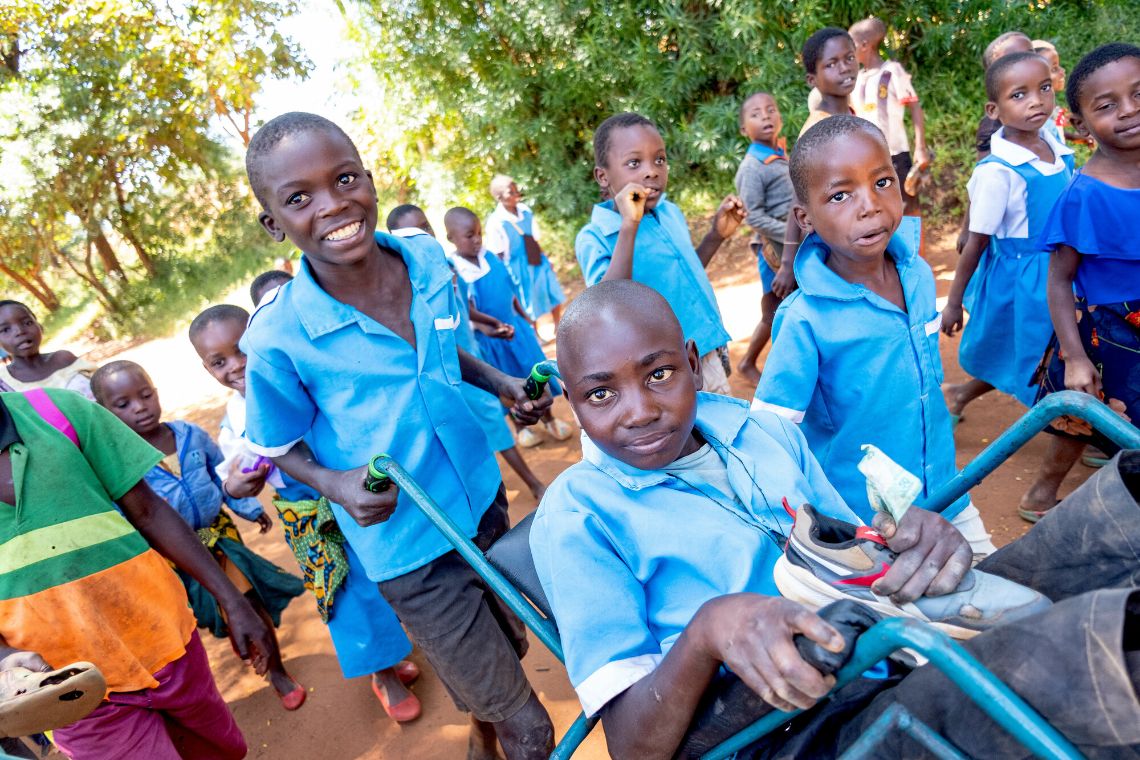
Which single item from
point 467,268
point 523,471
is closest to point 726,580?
point 523,471

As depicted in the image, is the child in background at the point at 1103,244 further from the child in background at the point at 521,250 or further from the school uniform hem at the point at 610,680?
the child in background at the point at 521,250

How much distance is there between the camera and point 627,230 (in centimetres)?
303

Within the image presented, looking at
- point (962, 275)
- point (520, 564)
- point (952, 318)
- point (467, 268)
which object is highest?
point (467, 268)

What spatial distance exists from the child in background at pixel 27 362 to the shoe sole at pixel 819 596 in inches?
184

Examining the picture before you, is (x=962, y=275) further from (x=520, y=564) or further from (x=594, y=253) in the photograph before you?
(x=520, y=564)

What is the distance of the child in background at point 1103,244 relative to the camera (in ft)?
8.30

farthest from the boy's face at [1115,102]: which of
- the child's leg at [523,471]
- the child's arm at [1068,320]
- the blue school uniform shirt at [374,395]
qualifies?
the child's leg at [523,471]

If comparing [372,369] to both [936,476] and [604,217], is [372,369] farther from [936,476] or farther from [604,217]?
[936,476]

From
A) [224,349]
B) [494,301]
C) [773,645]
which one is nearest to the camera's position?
[773,645]

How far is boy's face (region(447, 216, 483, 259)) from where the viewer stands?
17.7 ft

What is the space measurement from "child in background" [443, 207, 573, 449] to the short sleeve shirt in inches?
127

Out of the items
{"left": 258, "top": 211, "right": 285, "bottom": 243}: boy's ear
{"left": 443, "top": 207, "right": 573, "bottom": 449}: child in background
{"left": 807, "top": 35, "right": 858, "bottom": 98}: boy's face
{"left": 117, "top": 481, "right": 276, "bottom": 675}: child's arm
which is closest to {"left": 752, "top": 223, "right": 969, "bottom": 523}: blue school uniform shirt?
{"left": 258, "top": 211, "right": 285, "bottom": 243}: boy's ear

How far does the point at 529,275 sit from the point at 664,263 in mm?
3816

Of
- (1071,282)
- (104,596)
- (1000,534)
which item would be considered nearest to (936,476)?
(1071,282)
